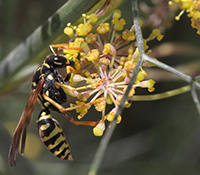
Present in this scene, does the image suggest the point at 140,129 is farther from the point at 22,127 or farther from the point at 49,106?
the point at 22,127

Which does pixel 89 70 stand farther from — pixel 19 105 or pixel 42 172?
pixel 19 105

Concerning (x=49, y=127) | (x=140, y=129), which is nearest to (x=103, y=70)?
(x=49, y=127)

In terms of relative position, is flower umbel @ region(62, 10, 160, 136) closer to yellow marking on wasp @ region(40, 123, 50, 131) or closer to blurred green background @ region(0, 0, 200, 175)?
yellow marking on wasp @ region(40, 123, 50, 131)

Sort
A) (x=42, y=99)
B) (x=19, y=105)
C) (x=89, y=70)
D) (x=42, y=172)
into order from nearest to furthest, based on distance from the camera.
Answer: (x=89, y=70) → (x=42, y=99) → (x=42, y=172) → (x=19, y=105)

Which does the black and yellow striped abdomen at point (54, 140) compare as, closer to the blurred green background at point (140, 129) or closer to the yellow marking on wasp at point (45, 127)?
the yellow marking on wasp at point (45, 127)

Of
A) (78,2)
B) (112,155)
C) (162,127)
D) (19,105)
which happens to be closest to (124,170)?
(112,155)

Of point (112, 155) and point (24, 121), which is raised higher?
point (24, 121)

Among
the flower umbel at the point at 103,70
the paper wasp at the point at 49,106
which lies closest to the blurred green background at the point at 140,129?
the paper wasp at the point at 49,106
